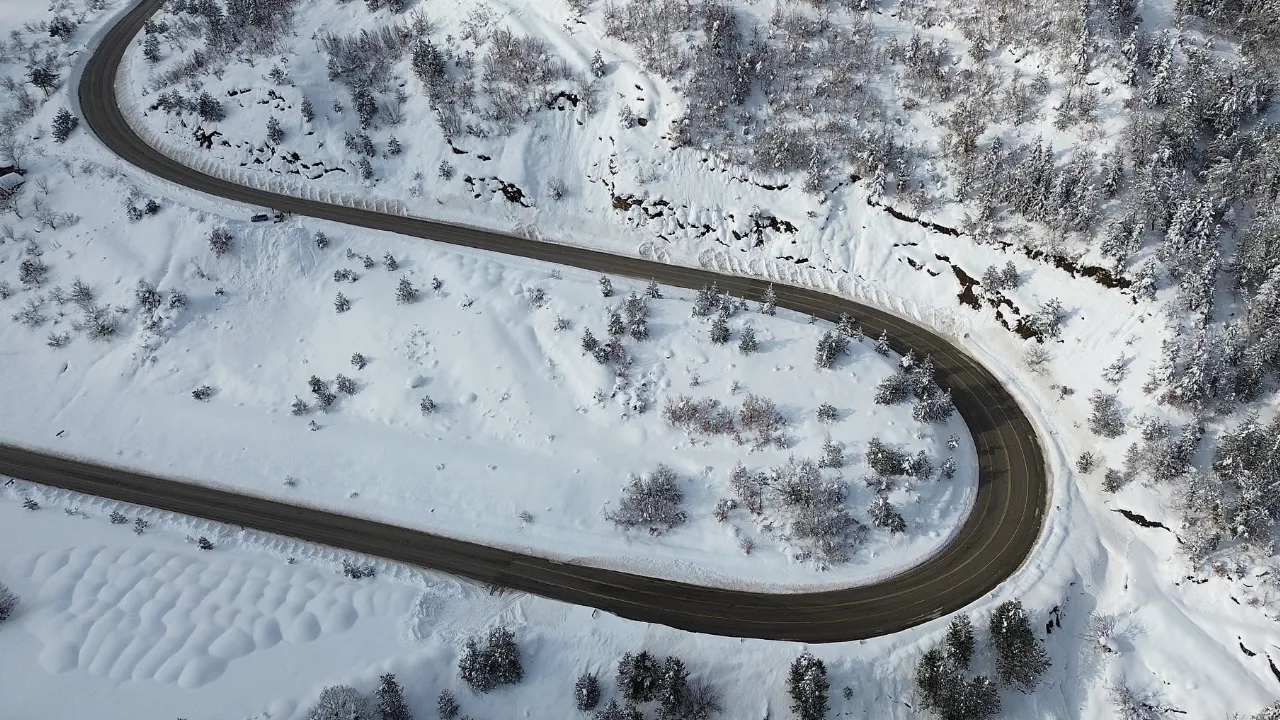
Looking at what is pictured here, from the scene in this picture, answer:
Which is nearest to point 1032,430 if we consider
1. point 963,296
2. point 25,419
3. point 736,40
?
point 963,296

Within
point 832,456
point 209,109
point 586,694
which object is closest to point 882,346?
point 832,456

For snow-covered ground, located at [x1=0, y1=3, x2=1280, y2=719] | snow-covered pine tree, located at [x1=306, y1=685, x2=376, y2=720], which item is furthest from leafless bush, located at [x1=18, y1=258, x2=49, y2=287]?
snow-covered pine tree, located at [x1=306, y1=685, x2=376, y2=720]

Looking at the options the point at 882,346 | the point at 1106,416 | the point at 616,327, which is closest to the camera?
the point at 1106,416

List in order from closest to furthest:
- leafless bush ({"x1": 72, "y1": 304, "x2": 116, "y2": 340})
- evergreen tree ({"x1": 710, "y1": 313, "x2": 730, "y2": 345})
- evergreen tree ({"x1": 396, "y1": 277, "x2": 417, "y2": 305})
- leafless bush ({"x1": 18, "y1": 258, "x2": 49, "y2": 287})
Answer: evergreen tree ({"x1": 710, "y1": 313, "x2": 730, "y2": 345}) < leafless bush ({"x1": 72, "y1": 304, "x2": 116, "y2": 340}) < evergreen tree ({"x1": 396, "y1": 277, "x2": 417, "y2": 305}) < leafless bush ({"x1": 18, "y1": 258, "x2": 49, "y2": 287})

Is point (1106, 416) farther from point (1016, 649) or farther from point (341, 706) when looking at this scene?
point (341, 706)

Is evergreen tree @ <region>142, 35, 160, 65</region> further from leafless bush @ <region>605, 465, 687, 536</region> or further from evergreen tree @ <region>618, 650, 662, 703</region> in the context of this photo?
evergreen tree @ <region>618, 650, 662, 703</region>

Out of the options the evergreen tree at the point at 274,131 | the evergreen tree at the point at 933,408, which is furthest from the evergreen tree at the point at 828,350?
the evergreen tree at the point at 274,131
